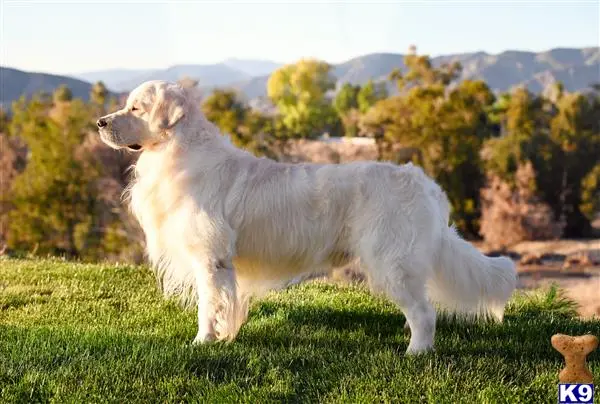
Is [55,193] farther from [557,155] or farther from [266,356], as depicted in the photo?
[266,356]

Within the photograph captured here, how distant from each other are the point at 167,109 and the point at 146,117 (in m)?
0.18

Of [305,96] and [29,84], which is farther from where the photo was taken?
[305,96]

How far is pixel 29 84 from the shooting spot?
2009 inches

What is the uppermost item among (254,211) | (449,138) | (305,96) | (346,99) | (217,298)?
(254,211)

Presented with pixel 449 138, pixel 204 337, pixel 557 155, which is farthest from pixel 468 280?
pixel 557 155

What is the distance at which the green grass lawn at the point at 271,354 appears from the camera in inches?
178

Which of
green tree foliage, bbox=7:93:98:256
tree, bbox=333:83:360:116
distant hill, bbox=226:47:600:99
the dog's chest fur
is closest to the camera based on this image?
the dog's chest fur

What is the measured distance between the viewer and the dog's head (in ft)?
18.6

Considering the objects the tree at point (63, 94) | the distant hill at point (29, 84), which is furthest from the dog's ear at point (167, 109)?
the tree at point (63, 94)

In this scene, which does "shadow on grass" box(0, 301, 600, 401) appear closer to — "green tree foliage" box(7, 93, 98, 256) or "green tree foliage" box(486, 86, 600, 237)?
"green tree foliage" box(486, 86, 600, 237)

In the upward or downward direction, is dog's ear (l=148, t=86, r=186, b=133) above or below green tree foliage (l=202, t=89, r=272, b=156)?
above

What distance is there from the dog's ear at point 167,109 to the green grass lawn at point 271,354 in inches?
63.9

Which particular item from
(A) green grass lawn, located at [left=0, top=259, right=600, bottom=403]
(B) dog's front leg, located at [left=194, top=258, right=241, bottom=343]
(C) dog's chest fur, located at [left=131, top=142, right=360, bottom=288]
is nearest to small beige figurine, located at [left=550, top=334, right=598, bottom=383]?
(A) green grass lawn, located at [left=0, top=259, right=600, bottom=403]

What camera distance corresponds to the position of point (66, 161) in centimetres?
4312
